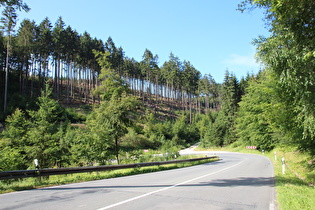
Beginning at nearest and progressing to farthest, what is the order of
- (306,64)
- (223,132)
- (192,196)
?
1. (192,196)
2. (306,64)
3. (223,132)

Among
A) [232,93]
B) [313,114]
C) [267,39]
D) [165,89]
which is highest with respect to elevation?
[165,89]

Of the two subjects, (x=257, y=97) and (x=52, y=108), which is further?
(x=257, y=97)

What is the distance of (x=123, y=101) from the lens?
58.3 ft

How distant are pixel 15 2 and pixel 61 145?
12.1 m

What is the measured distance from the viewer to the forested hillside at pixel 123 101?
823 centimetres

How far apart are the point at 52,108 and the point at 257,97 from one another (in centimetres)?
3423

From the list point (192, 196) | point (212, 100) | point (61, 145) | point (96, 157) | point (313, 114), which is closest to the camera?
point (192, 196)

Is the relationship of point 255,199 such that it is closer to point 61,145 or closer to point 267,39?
point 267,39

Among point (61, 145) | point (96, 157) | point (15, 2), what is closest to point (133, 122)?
point (96, 157)

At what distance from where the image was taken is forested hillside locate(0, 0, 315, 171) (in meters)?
8.23

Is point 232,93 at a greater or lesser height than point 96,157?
greater

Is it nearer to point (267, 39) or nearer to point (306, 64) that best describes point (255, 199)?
point (306, 64)

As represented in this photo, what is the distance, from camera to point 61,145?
18578mm

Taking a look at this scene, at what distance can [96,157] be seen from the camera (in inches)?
620
